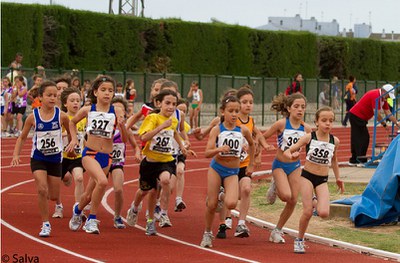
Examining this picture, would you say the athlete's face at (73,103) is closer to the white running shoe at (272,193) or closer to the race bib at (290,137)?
the white running shoe at (272,193)

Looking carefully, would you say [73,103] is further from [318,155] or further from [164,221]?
[318,155]

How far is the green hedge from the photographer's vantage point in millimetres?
41469

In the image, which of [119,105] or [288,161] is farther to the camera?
[119,105]

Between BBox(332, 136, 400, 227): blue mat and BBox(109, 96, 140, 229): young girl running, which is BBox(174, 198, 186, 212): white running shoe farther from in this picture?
BBox(332, 136, 400, 227): blue mat

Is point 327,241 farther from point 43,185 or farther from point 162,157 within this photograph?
point 43,185

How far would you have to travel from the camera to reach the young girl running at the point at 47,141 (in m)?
13.4

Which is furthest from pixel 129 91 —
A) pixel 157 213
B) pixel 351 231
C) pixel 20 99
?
Answer: pixel 351 231

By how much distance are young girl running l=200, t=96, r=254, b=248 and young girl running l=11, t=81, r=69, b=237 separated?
194cm

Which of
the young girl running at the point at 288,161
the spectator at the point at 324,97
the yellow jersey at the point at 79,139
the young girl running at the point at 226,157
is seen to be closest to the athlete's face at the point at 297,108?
the young girl running at the point at 288,161

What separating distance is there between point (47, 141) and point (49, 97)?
0.54 meters

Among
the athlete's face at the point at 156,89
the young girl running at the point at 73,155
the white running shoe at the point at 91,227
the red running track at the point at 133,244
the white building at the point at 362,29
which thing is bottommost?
the red running track at the point at 133,244

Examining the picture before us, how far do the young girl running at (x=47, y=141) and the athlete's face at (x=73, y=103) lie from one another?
116cm

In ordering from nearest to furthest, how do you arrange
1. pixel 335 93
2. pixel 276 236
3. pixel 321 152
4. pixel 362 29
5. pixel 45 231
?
pixel 321 152 < pixel 45 231 < pixel 276 236 < pixel 335 93 < pixel 362 29

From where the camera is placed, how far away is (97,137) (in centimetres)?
1351
